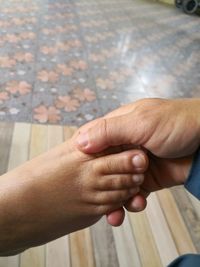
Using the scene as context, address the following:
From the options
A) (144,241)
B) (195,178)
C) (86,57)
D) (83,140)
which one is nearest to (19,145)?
(144,241)

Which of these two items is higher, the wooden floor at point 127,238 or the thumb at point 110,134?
the thumb at point 110,134

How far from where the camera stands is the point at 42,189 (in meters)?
0.64

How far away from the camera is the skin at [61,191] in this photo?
63cm

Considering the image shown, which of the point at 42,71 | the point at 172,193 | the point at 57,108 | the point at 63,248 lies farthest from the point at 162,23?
the point at 63,248

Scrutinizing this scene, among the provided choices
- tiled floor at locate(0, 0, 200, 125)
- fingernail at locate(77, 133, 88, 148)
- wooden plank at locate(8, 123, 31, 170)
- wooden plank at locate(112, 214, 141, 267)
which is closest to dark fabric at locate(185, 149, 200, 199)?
fingernail at locate(77, 133, 88, 148)

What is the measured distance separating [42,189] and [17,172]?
7cm

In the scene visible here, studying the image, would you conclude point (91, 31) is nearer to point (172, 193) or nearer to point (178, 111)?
point (172, 193)

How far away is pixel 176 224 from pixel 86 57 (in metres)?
1.44

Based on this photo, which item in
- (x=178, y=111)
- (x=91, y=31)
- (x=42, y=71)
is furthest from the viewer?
(x=91, y=31)

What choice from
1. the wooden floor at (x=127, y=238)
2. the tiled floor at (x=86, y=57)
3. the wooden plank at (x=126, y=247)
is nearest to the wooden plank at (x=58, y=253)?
the wooden floor at (x=127, y=238)

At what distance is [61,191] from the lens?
0.64 metres

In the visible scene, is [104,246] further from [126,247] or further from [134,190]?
[134,190]

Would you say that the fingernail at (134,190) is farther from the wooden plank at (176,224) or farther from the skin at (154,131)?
the wooden plank at (176,224)

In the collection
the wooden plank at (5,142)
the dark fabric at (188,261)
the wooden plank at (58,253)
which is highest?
the dark fabric at (188,261)
